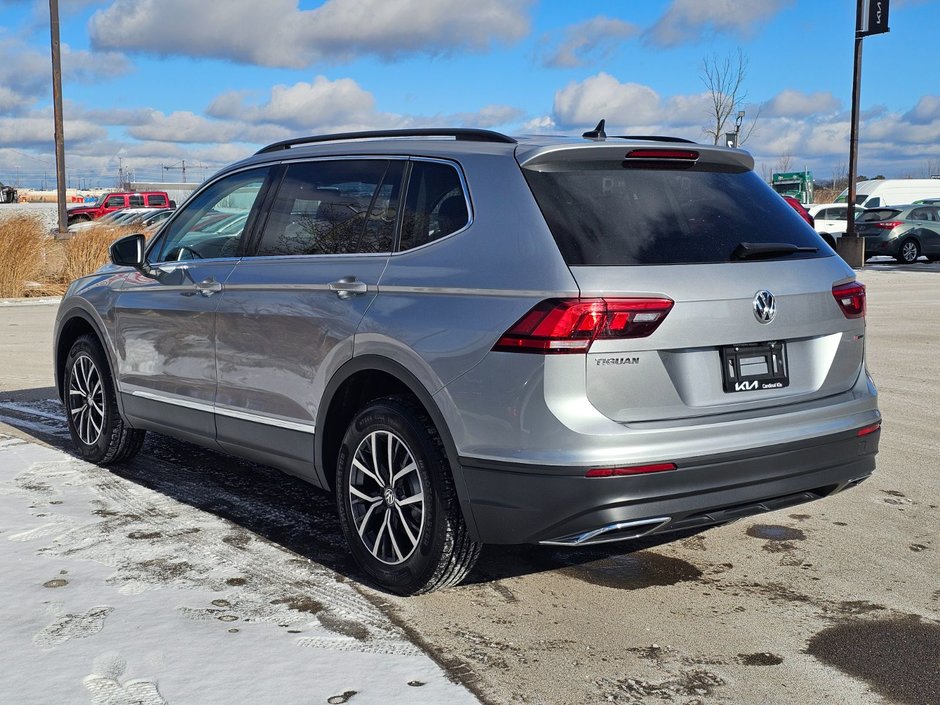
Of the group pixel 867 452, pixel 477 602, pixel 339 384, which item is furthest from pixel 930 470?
pixel 339 384

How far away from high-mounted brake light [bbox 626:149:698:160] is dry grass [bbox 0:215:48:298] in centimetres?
→ 1683

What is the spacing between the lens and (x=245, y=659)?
11.9ft

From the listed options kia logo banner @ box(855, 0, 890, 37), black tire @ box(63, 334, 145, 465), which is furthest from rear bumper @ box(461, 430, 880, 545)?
kia logo banner @ box(855, 0, 890, 37)

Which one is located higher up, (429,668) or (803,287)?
(803,287)

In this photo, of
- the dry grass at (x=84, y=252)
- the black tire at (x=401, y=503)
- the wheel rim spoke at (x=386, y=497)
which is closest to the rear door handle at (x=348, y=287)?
the black tire at (x=401, y=503)

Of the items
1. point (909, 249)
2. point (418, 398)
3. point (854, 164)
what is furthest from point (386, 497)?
point (909, 249)

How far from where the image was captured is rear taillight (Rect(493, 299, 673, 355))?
3.59 meters

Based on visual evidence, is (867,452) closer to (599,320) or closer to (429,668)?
(599,320)

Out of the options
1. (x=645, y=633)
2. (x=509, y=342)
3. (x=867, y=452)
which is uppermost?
(x=509, y=342)

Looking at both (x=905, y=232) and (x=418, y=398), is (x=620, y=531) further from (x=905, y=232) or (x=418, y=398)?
(x=905, y=232)

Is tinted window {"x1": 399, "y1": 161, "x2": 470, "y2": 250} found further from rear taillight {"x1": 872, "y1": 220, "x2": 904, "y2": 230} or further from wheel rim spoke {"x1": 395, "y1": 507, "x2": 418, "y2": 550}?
rear taillight {"x1": 872, "y1": 220, "x2": 904, "y2": 230}

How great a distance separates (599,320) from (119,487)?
3.47 metres

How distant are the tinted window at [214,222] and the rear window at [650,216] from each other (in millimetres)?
1952

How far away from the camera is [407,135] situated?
4.73m
